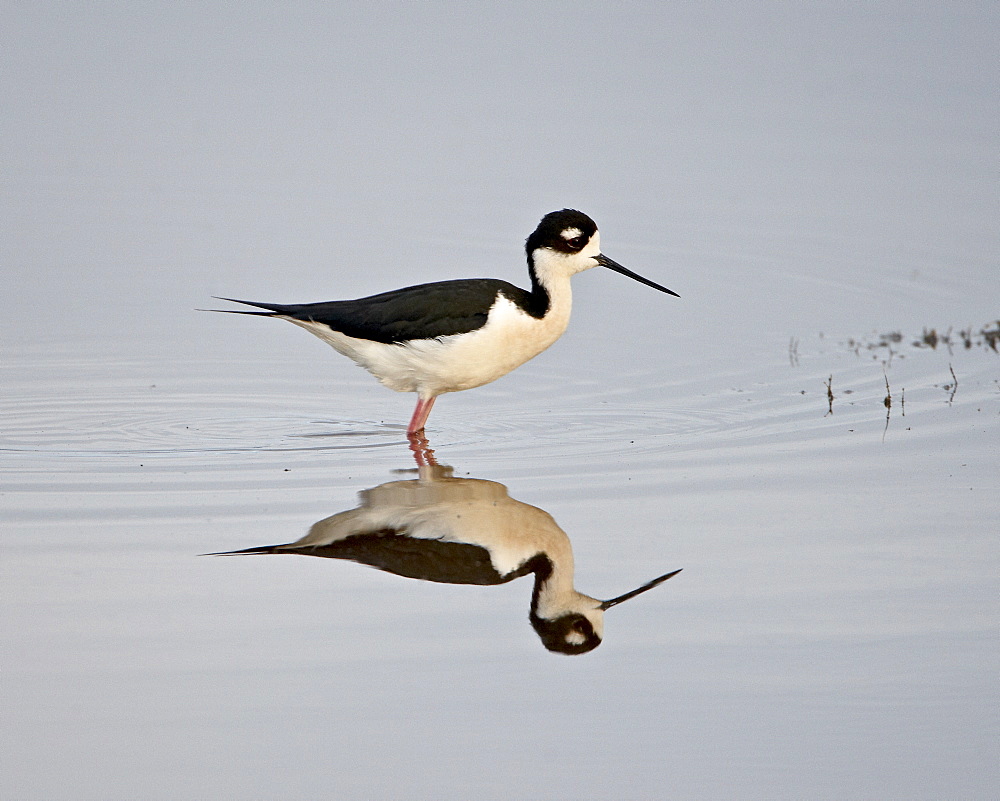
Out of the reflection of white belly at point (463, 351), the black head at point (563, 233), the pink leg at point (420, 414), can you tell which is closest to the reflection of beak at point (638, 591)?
the reflection of white belly at point (463, 351)

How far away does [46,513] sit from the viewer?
613 centimetres

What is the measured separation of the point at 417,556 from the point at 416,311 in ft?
7.94

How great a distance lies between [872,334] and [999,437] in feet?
8.26

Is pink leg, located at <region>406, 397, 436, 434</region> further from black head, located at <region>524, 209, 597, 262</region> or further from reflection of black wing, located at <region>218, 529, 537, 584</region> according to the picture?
reflection of black wing, located at <region>218, 529, 537, 584</region>

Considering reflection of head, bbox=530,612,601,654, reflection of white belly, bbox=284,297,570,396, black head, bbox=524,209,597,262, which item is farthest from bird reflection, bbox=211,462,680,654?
black head, bbox=524,209,597,262

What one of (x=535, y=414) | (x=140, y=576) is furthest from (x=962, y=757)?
(x=535, y=414)

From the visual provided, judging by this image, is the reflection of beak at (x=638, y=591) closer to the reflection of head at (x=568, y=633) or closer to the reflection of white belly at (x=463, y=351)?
the reflection of head at (x=568, y=633)

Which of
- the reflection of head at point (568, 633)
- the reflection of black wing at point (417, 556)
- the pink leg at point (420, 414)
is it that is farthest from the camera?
the pink leg at point (420, 414)

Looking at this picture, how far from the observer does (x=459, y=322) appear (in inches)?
304

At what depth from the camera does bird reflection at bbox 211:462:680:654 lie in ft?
16.7

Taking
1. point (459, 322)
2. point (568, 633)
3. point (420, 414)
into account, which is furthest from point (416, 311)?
point (568, 633)

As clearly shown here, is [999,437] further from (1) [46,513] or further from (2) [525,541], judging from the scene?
(1) [46,513]

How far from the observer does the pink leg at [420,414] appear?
7879mm

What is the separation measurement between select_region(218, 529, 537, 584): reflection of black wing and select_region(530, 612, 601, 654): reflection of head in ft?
1.32
